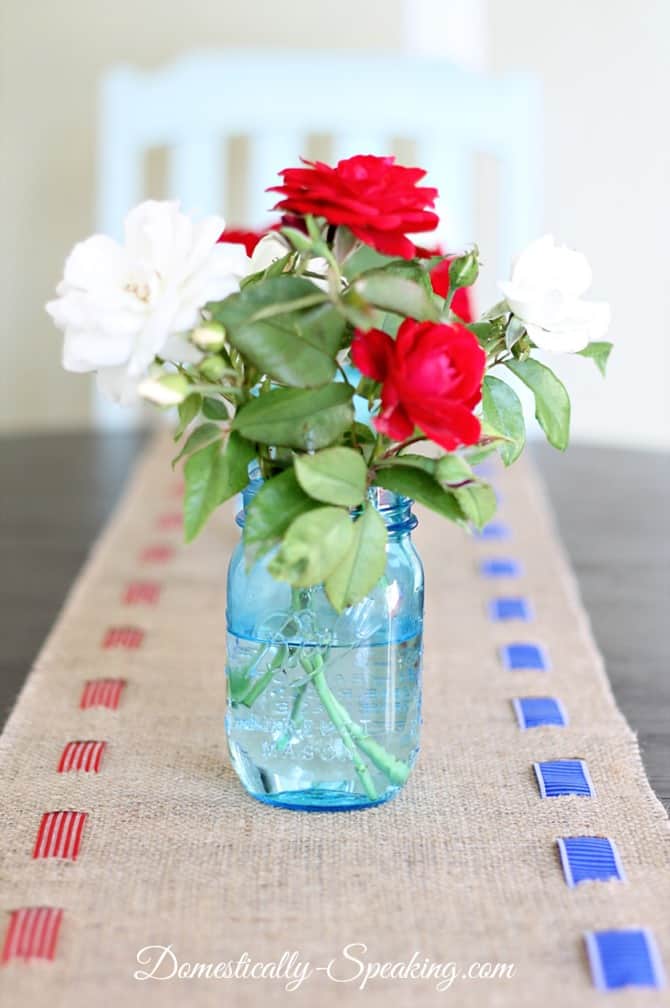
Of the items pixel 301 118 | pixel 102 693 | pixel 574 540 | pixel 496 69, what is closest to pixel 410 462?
pixel 102 693

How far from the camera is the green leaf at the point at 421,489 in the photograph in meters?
0.60

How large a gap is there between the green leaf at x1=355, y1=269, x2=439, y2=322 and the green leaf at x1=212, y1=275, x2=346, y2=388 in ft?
0.07

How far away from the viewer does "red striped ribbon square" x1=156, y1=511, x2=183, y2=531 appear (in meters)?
1.31

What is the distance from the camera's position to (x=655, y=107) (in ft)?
7.64

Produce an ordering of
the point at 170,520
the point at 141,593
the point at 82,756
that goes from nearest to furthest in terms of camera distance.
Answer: the point at 82,756, the point at 141,593, the point at 170,520

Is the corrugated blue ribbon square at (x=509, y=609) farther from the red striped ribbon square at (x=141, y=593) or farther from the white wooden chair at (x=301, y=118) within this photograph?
the white wooden chair at (x=301, y=118)

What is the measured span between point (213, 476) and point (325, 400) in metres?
0.06

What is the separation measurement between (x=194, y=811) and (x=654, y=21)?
2.05 metres

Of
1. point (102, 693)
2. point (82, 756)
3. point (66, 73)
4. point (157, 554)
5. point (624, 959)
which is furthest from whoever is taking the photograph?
point (66, 73)

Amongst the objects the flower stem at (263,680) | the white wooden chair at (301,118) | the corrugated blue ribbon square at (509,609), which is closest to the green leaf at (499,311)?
the flower stem at (263,680)

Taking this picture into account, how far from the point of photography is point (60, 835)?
65 cm

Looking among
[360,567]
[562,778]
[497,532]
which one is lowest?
[497,532]

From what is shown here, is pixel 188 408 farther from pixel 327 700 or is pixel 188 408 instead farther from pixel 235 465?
pixel 327 700

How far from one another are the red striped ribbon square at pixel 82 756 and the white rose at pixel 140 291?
0.25 m
